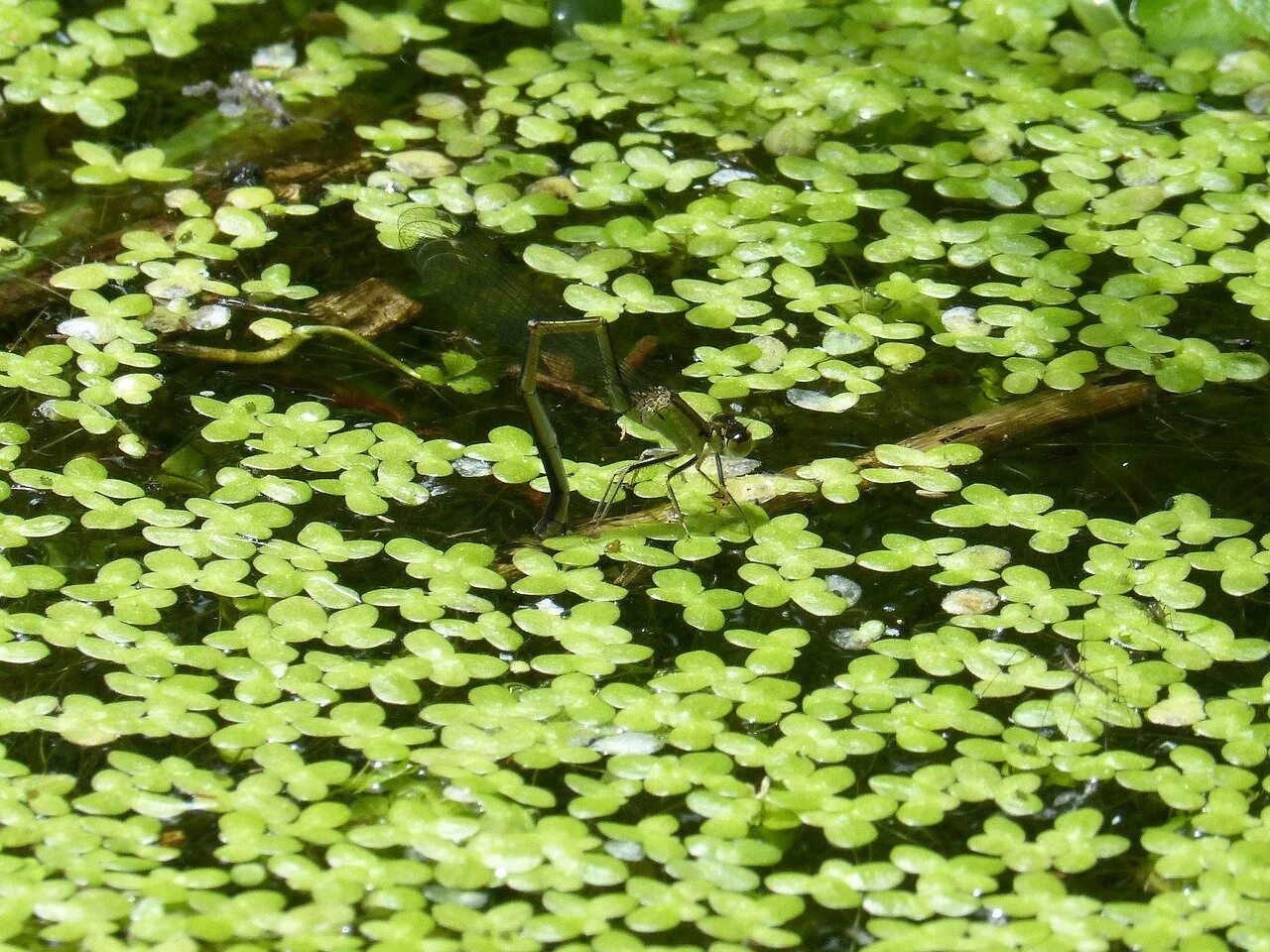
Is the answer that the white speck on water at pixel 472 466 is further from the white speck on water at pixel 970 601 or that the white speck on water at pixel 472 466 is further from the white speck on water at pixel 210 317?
the white speck on water at pixel 970 601

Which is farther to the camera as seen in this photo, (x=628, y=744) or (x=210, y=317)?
(x=210, y=317)

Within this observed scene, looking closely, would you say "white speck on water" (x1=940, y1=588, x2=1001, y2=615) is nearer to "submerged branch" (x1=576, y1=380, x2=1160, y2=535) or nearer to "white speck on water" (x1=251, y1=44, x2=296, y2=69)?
"submerged branch" (x1=576, y1=380, x2=1160, y2=535)

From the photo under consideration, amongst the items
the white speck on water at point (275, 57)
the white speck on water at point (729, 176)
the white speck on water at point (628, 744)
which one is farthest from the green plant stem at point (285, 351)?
the white speck on water at point (275, 57)

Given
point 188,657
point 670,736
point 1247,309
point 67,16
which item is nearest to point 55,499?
point 188,657

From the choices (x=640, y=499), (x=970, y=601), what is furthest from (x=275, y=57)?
(x=970, y=601)

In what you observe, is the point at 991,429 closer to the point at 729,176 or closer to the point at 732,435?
the point at 732,435

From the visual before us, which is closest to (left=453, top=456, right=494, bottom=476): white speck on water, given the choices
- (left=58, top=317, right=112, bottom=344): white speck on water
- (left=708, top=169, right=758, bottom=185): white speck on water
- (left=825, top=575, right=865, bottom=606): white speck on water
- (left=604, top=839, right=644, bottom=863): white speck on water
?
(left=825, top=575, right=865, bottom=606): white speck on water
